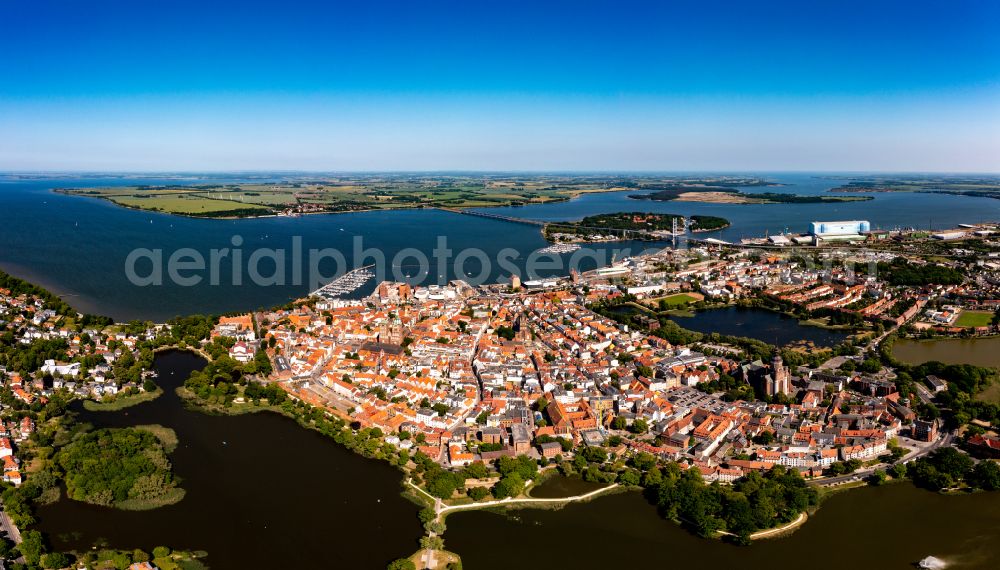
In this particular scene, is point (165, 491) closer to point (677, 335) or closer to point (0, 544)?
point (0, 544)

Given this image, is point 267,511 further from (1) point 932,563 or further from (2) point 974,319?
(2) point 974,319

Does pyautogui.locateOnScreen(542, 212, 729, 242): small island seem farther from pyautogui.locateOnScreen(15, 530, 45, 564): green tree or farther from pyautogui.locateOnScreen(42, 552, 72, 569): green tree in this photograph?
pyautogui.locateOnScreen(42, 552, 72, 569): green tree

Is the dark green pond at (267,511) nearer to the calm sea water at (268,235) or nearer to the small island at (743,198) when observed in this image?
the calm sea water at (268,235)

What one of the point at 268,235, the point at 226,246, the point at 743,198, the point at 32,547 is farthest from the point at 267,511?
the point at 743,198

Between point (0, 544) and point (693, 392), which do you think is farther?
point (693, 392)

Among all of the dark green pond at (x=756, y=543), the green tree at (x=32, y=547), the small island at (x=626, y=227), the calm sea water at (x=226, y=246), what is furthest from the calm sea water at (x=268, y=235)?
the dark green pond at (x=756, y=543)

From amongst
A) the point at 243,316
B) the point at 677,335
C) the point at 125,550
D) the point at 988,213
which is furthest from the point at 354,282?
the point at 988,213
